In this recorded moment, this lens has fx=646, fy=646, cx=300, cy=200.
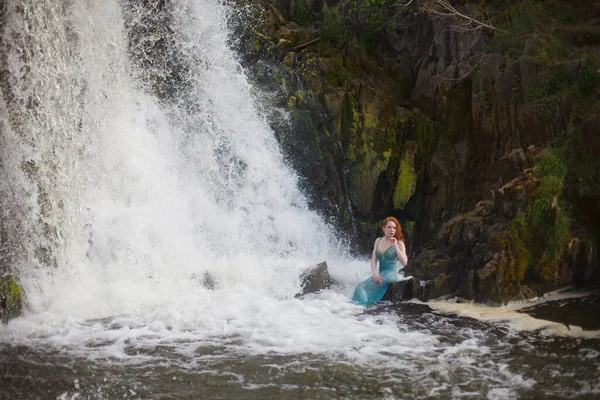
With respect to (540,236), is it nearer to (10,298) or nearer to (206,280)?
(206,280)

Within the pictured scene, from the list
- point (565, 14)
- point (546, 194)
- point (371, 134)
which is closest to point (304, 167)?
point (371, 134)

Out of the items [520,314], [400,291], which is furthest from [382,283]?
[520,314]

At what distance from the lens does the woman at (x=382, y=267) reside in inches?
367

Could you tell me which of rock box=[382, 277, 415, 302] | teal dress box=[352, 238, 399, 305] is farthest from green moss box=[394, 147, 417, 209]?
teal dress box=[352, 238, 399, 305]

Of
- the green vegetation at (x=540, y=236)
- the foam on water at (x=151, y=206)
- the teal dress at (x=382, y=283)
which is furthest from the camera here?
the teal dress at (x=382, y=283)

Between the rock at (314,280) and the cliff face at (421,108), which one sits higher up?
the cliff face at (421,108)

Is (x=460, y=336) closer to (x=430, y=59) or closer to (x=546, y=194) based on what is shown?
(x=546, y=194)

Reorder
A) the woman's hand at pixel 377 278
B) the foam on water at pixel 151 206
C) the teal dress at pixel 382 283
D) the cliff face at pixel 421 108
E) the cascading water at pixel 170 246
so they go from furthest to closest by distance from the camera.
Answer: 1. the cliff face at pixel 421 108
2. the teal dress at pixel 382 283
3. the woman's hand at pixel 377 278
4. the foam on water at pixel 151 206
5. the cascading water at pixel 170 246

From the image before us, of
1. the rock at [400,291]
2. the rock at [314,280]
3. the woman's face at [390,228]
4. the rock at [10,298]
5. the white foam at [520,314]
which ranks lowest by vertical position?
the white foam at [520,314]

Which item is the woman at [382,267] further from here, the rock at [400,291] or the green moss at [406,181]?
the green moss at [406,181]

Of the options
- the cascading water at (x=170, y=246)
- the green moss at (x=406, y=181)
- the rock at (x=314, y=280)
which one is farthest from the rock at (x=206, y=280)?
the green moss at (x=406, y=181)

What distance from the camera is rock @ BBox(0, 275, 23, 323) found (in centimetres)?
875

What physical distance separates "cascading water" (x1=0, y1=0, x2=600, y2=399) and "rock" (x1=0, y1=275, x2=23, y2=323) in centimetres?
22

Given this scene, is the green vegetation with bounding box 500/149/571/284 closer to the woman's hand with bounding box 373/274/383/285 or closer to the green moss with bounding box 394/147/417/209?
the woman's hand with bounding box 373/274/383/285
